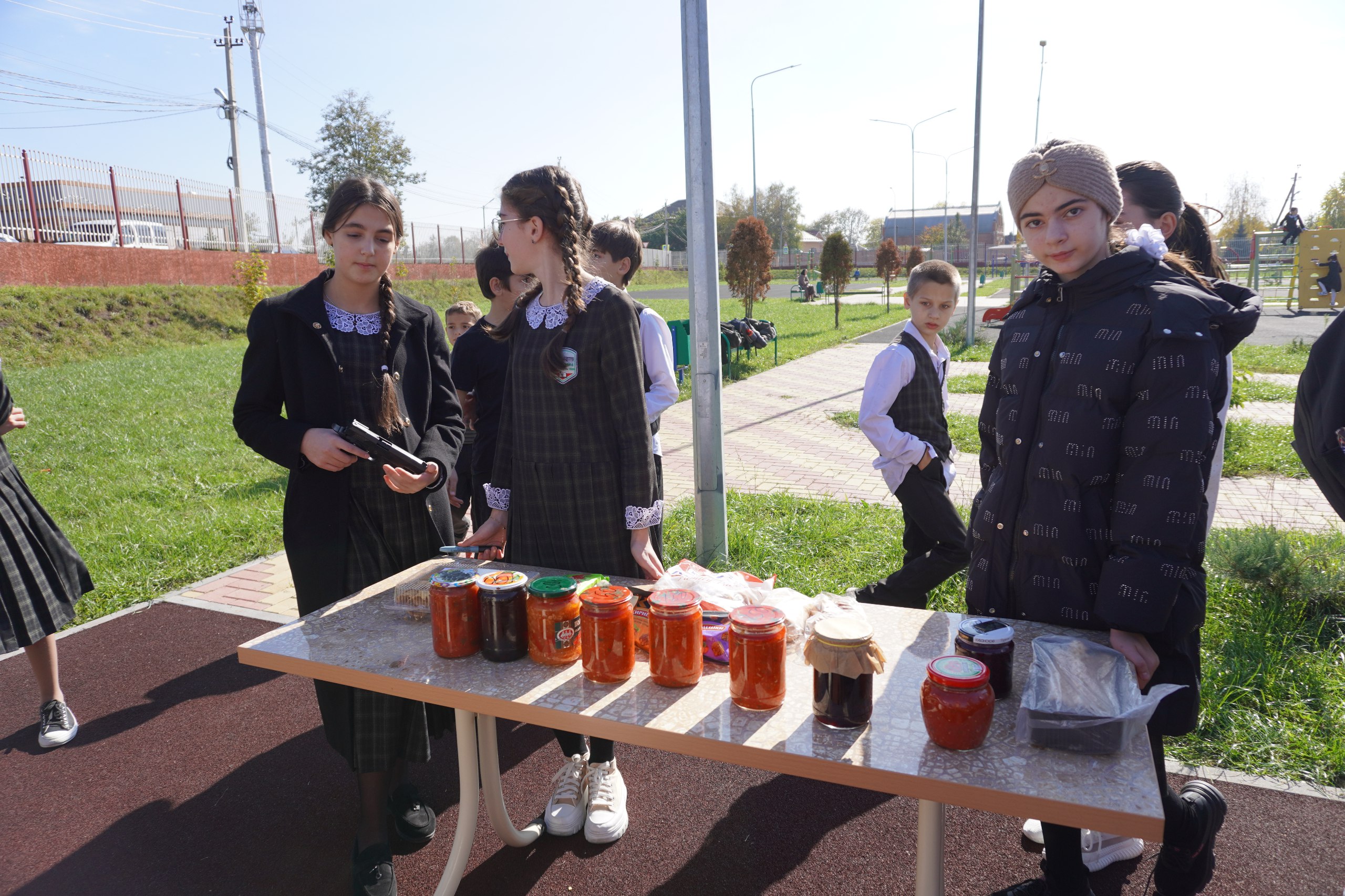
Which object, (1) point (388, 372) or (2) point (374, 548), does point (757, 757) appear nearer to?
(2) point (374, 548)

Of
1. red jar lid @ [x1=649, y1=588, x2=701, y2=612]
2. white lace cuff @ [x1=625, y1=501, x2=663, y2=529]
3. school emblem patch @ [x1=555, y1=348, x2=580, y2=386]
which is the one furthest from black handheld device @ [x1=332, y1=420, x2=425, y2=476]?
red jar lid @ [x1=649, y1=588, x2=701, y2=612]

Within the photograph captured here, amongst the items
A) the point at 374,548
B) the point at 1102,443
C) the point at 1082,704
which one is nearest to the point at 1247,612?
the point at 1102,443

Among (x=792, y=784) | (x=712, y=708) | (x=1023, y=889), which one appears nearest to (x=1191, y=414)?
(x=712, y=708)

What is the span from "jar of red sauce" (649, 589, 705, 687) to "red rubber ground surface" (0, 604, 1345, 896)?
121 cm

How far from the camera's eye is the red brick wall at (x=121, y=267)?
16.1 m

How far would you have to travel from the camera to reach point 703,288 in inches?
187

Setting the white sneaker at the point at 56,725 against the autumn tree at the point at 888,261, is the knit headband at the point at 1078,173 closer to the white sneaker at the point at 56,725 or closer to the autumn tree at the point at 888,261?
the white sneaker at the point at 56,725

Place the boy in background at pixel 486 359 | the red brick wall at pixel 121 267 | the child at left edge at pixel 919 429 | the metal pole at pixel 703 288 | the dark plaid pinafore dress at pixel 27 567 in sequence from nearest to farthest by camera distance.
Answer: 1. the dark plaid pinafore dress at pixel 27 567
2. the child at left edge at pixel 919 429
3. the boy in background at pixel 486 359
4. the metal pole at pixel 703 288
5. the red brick wall at pixel 121 267

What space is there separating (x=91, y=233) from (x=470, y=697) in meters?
21.8

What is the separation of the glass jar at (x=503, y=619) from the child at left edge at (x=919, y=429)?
6.67ft

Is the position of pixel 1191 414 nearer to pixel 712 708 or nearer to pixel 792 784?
pixel 712 708

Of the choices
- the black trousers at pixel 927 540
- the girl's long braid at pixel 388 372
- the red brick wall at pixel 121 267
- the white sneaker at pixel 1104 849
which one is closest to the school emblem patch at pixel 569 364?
the girl's long braid at pixel 388 372

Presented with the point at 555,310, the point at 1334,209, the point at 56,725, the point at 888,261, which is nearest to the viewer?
the point at 555,310

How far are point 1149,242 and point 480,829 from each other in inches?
106
